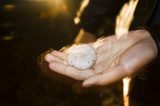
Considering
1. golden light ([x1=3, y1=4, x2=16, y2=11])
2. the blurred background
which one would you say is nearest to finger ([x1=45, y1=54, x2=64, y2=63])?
the blurred background

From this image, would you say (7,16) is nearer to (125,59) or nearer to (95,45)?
(95,45)

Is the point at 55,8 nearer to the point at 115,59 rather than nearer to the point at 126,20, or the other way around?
the point at 126,20

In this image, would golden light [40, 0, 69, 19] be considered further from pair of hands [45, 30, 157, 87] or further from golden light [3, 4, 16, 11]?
pair of hands [45, 30, 157, 87]

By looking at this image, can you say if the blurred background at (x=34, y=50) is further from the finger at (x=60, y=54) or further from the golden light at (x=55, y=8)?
the finger at (x=60, y=54)

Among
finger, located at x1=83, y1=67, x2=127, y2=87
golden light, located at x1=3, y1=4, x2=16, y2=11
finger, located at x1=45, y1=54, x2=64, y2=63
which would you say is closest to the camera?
finger, located at x1=83, y1=67, x2=127, y2=87

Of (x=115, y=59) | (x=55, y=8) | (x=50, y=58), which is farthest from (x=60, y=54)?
(x=55, y=8)

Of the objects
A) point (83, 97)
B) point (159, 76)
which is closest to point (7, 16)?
point (83, 97)
